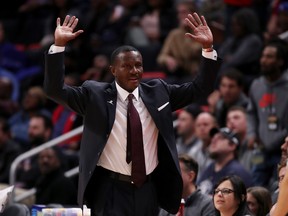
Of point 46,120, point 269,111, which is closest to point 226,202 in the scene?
point 269,111

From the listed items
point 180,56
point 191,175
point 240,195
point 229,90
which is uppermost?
point 180,56

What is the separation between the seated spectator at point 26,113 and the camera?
39.6ft

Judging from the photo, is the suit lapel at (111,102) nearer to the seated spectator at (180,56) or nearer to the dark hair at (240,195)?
the dark hair at (240,195)

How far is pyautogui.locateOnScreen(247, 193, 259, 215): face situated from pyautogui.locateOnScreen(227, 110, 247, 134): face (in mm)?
2156

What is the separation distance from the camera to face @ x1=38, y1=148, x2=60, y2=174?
33.4ft

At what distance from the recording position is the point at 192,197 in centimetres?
776

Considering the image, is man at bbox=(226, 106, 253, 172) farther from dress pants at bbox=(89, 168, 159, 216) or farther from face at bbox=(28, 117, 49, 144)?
dress pants at bbox=(89, 168, 159, 216)

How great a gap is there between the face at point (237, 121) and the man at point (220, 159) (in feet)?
1.28

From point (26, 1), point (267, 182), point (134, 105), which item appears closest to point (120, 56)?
point (134, 105)

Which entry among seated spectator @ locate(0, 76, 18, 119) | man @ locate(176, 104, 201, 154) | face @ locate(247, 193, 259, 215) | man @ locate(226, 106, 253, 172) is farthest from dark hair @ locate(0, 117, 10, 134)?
face @ locate(247, 193, 259, 215)

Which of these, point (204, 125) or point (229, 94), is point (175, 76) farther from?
point (204, 125)

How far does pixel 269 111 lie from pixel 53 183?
91.4 inches

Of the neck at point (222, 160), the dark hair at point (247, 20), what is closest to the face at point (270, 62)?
the neck at point (222, 160)

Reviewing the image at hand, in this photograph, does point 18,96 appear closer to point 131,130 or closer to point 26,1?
point 26,1
